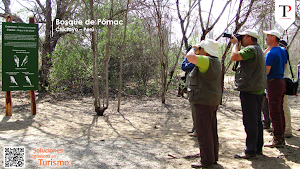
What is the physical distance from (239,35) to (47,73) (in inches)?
319

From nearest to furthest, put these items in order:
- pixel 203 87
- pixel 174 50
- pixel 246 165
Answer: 1. pixel 203 87
2. pixel 246 165
3. pixel 174 50

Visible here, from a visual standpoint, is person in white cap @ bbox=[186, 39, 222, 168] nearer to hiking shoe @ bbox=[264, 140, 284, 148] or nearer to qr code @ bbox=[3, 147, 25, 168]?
hiking shoe @ bbox=[264, 140, 284, 148]

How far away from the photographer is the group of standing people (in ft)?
8.41

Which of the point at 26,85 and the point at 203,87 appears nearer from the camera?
the point at 203,87

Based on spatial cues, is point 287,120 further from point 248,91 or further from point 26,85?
point 26,85

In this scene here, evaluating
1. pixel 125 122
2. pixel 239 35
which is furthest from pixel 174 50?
pixel 239 35

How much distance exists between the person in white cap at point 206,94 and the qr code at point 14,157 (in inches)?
80.8

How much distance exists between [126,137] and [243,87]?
2123 mm

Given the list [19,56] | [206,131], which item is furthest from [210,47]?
[19,56]

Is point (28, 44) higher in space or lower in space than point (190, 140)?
higher

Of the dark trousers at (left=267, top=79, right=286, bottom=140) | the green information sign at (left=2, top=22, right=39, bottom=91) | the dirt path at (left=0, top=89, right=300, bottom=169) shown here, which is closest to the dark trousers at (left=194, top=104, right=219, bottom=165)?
the dirt path at (left=0, top=89, right=300, bottom=169)

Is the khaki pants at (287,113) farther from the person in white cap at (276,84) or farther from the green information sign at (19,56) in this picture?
the green information sign at (19,56)

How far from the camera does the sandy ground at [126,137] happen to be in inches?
114

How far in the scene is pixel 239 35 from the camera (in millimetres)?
3051
